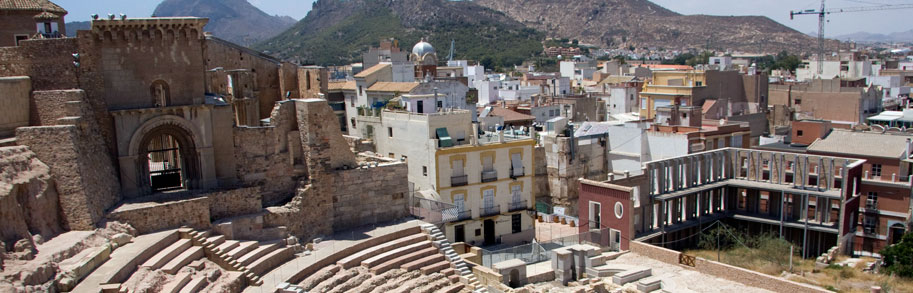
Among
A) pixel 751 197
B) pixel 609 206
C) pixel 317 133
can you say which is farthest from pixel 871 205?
pixel 317 133

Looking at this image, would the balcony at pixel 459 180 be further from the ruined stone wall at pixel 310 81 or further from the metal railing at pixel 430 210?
the ruined stone wall at pixel 310 81

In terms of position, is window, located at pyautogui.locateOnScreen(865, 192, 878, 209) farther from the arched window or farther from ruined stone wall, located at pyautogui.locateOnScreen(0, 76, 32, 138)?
ruined stone wall, located at pyautogui.locateOnScreen(0, 76, 32, 138)

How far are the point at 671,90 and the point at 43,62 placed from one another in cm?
4724

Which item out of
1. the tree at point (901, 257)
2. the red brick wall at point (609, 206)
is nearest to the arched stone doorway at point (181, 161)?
the red brick wall at point (609, 206)

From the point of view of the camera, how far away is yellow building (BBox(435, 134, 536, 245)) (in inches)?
1344

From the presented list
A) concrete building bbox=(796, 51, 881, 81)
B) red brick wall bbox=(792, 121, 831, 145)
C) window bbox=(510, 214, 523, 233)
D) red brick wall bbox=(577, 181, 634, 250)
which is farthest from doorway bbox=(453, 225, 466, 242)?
concrete building bbox=(796, 51, 881, 81)

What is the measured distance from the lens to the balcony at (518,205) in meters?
36.0

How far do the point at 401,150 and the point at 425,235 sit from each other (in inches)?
375

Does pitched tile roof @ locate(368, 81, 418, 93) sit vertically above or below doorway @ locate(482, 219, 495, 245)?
above

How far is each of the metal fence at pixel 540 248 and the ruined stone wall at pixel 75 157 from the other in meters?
15.0

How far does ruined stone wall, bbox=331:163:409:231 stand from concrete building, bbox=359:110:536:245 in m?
3.70

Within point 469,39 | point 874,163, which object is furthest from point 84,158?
point 469,39

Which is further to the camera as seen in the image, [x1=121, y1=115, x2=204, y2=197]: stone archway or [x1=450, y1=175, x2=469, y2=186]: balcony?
[x1=450, y1=175, x2=469, y2=186]: balcony

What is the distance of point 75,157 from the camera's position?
20625 mm
